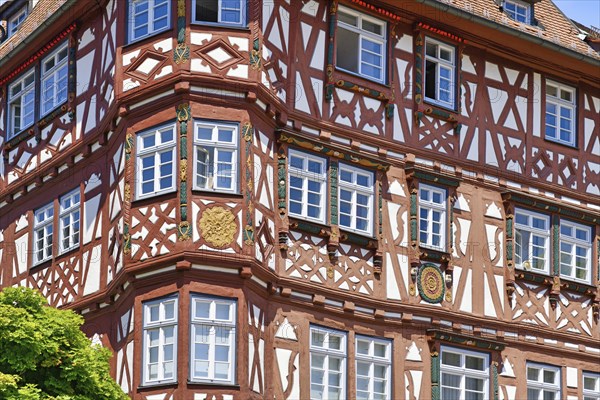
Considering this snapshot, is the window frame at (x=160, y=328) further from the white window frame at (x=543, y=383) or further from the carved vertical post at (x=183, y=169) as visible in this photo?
the white window frame at (x=543, y=383)

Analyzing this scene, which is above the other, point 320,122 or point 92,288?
point 320,122

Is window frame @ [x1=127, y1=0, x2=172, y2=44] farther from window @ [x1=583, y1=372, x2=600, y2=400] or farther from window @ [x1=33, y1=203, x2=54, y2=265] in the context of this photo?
window @ [x1=583, y1=372, x2=600, y2=400]

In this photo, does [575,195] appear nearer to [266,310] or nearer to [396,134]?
[396,134]

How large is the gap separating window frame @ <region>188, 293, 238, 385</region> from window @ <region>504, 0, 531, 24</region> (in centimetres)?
1090

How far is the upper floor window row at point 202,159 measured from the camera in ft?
95.0

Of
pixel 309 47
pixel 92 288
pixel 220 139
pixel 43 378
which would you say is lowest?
pixel 43 378

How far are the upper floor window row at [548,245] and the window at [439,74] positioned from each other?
279cm

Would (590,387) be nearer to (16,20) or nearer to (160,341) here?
(160,341)

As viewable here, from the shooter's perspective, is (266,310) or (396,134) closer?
(266,310)

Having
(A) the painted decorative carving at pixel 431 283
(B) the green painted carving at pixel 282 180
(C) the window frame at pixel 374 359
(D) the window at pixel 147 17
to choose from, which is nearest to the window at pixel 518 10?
(A) the painted decorative carving at pixel 431 283

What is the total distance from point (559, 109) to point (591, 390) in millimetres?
5901

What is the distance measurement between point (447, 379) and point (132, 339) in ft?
21.5

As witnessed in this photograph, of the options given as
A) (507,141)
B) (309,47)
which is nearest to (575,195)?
(507,141)

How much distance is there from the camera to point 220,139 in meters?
29.2
